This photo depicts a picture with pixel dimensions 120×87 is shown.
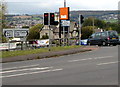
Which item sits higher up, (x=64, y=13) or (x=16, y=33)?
(x=64, y=13)

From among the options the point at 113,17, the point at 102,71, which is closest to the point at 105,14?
the point at 113,17

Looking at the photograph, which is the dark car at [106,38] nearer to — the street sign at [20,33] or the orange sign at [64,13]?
the orange sign at [64,13]

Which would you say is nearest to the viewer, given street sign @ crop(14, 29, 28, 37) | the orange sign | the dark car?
street sign @ crop(14, 29, 28, 37)

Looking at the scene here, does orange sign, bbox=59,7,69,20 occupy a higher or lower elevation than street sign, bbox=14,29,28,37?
higher

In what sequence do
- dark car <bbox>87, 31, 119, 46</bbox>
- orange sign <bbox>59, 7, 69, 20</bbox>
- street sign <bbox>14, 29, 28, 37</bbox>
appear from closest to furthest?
street sign <bbox>14, 29, 28, 37</bbox> → orange sign <bbox>59, 7, 69, 20</bbox> → dark car <bbox>87, 31, 119, 46</bbox>

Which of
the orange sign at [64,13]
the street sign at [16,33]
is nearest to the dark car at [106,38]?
the orange sign at [64,13]

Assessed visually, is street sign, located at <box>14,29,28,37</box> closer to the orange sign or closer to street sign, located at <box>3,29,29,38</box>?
street sign, located at <box>3,29,29,38</box>

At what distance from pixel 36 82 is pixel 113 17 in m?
84.5

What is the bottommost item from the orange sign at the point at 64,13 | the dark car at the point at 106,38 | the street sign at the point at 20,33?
the dark car at the point at 106,38

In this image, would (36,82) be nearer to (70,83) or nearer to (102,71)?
(70,83)

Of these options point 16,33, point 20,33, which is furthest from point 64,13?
point 16,33

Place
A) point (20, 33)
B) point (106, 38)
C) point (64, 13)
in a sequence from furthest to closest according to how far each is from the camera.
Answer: point (106, 38)
point (64, 13)
point (20, 33)

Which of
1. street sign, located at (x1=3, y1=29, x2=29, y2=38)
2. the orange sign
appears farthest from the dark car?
street sign, located at (x1=3, y1=29, x2=29, y2=38)

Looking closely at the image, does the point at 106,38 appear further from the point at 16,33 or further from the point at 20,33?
the point at 16,33
